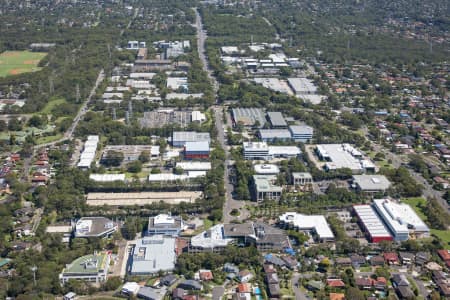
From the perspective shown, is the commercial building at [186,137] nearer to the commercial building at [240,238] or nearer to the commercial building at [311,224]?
the commercial building at [311,224]

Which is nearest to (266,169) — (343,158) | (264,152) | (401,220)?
(264,152)

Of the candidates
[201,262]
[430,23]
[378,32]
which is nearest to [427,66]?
[378,32]

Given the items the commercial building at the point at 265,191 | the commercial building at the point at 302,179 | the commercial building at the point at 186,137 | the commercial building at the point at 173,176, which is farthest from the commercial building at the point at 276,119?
the commercial building at the point at 265,191

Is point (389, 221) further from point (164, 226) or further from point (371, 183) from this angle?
point (164, 226)

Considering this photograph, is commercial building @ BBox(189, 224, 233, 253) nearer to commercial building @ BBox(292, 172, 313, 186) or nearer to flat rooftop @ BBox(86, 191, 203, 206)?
flat rooftop @ BBox(86, 191, 203, 206)

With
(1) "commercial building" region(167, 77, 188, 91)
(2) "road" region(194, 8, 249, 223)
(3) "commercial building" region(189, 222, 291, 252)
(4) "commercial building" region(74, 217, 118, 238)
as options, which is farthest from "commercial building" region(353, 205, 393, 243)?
(1) "commercial building" region(167, 77, 188, 91)
